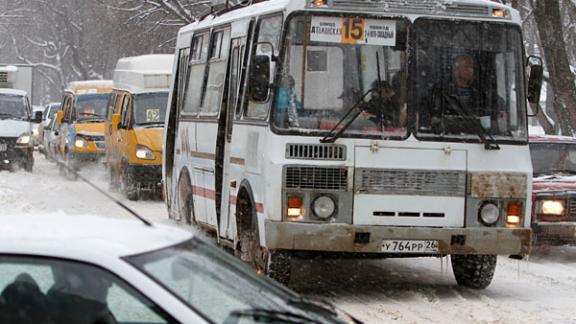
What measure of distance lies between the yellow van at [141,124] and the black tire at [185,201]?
7.91 metres

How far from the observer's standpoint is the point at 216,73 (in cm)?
1459

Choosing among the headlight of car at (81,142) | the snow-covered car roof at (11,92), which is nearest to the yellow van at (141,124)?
the headlight of car at (81,142)

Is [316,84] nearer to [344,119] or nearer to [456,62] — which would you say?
[344,119]

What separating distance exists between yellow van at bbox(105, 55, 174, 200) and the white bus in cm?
1220

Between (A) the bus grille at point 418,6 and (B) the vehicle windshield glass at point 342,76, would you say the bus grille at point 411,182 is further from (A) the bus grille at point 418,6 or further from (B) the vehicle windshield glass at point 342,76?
(A) the bus grille at point 418,6

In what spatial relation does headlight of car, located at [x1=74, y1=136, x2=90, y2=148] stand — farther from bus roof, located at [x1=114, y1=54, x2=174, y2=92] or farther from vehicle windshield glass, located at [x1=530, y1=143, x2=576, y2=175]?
vehicle windshield glass, located at [x1=530, y1=143, x2=576, y2=175]

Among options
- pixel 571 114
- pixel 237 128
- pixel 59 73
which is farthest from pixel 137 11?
pixel 59 73

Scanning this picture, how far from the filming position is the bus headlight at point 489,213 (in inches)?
470

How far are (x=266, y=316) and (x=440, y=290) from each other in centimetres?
800

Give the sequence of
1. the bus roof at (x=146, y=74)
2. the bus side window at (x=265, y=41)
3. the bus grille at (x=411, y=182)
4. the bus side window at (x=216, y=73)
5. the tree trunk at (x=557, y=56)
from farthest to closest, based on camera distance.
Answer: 1. the tree trunk at (x=557, y=56)
2. the bus roof at (x=146, y=74)
3. the bus side window at (x=216, y=73)
4. the bus side window at (x=265, y=41)
5. the bus grille at (x=411, y=182)

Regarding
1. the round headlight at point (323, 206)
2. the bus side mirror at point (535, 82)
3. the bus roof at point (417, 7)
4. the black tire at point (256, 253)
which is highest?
the bus roof at point (417, 7)

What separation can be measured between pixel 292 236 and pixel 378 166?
3.38ft

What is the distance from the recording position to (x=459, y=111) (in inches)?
472

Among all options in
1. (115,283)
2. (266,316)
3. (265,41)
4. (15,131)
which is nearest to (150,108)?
(15,131)
